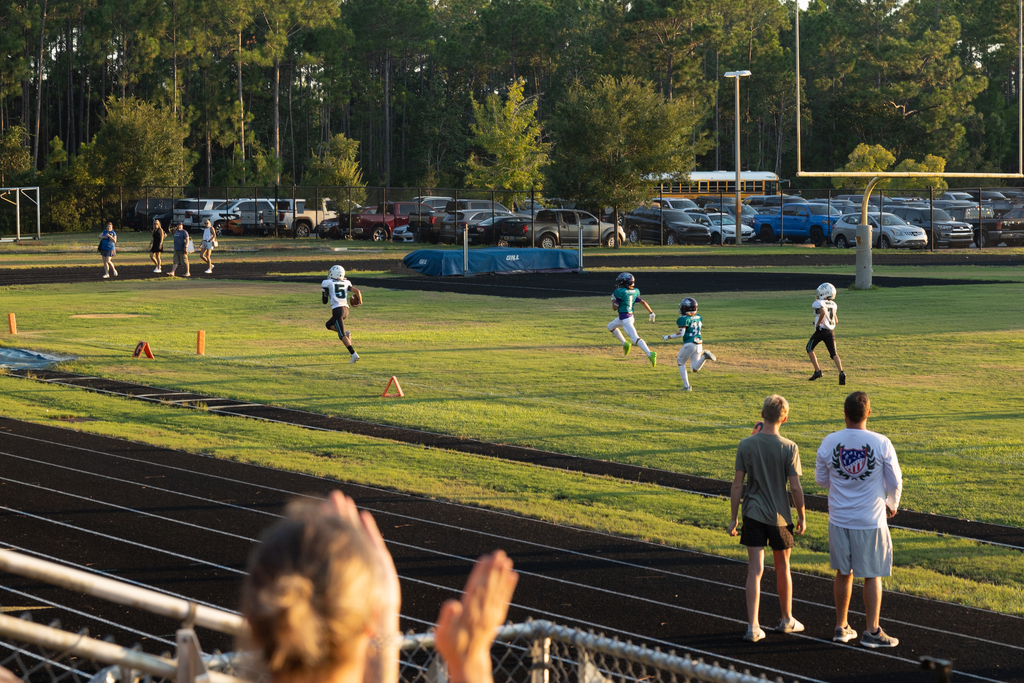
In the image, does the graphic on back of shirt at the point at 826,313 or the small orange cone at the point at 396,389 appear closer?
the small orange cone at the point at 396,389

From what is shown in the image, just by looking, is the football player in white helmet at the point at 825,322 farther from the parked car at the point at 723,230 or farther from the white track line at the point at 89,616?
the parked car at the point at 723,230

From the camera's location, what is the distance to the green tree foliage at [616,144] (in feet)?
184

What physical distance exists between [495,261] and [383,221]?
20359 mm

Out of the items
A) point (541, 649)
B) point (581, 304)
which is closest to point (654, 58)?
point (581, 304)

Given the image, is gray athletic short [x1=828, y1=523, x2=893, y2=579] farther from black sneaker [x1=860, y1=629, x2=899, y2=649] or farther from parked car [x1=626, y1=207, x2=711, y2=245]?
parked car [x1=626, y1=207, x2=711, y2=245]

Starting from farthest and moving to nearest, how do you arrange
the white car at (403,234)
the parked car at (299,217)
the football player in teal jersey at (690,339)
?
1. the parked car at (299,217)
2. the white car at (403,234)
3. the football player in teal jersey at (690,339)

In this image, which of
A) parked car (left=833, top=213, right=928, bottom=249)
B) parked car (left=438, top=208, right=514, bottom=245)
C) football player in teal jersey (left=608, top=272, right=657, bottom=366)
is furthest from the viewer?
parked car (left=438, top=208, right=514, bottom=245)

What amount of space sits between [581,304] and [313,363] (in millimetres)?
11321

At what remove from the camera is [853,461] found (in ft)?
24.8

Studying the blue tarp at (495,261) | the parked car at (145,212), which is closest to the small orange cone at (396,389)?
the blue tarp at (495,261)

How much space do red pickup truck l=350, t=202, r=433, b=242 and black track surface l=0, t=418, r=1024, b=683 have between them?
4729cm

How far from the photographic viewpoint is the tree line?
80.6 m

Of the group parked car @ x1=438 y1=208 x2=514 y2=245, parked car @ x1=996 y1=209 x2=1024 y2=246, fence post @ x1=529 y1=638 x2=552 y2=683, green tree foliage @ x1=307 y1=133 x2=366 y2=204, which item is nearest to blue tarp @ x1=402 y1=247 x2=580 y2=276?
parked car @ x1=438 y1=208 x2=514 y2=245

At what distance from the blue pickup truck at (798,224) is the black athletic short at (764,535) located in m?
49.4
